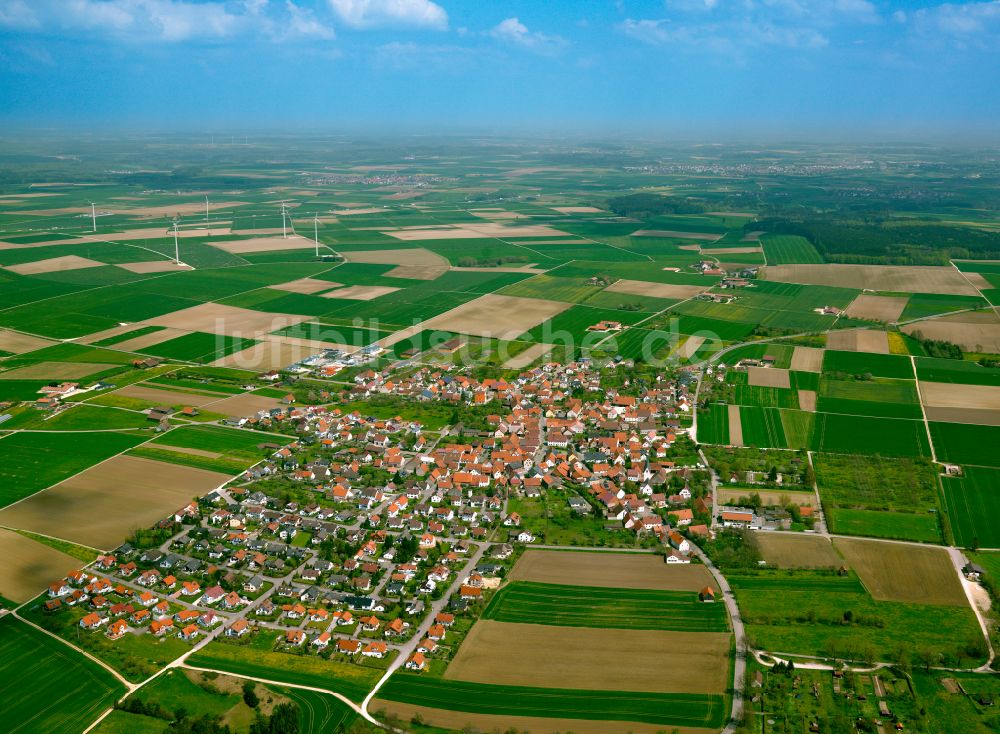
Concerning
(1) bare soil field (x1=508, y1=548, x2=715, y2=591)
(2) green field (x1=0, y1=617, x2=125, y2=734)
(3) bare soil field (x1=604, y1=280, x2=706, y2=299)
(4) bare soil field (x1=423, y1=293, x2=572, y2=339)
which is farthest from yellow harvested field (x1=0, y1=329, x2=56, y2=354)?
(3) bare soil field (x1=604, y1=280, x2=706, y2=299)

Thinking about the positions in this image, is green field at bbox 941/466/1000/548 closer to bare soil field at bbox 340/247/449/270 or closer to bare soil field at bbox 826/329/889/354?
bare soil field at bbox 826/329/889/354

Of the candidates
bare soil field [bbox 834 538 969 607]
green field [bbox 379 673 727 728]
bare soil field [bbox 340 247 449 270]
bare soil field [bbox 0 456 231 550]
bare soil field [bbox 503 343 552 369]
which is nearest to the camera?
green field [bbox 379 673 727 728]

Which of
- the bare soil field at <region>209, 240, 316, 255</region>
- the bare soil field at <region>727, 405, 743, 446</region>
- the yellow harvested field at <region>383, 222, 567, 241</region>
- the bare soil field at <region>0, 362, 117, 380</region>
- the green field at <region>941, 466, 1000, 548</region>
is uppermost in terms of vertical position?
the yellow harvested field at <region>383, 222, 567, 241</region>

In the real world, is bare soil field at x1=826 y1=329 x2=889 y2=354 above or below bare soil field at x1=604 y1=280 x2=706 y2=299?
below

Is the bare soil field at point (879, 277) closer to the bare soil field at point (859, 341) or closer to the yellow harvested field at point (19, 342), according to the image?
the bare soil field at point (859, 341)

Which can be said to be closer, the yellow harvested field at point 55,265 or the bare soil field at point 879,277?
the bare soil field at point 879,277

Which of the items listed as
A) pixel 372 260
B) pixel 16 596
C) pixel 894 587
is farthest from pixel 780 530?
pixel 372 260

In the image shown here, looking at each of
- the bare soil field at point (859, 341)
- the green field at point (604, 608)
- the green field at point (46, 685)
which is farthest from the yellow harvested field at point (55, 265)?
the green field at point (604, 608)
